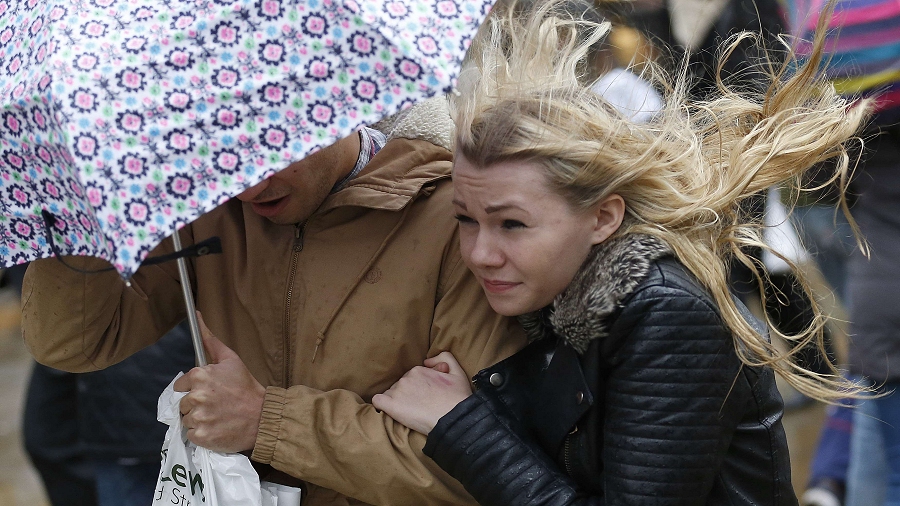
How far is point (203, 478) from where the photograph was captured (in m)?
2.00

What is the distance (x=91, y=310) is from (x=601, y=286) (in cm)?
102

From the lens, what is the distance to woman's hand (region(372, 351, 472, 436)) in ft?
6.55

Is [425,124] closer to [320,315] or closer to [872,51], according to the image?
[320,315]

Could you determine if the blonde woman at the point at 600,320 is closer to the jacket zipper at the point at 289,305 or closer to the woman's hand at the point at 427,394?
the woman's hand at the point at 427,394

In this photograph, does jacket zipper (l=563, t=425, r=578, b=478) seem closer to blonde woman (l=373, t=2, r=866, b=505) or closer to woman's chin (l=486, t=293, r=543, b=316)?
blonde woman (l=373, t=2, r=866, b=505)

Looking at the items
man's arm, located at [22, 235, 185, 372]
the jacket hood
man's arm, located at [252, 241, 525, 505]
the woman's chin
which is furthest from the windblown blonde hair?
man's arm, located at [22, 235, 185, 372]

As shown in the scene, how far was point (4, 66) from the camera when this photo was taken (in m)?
1.78

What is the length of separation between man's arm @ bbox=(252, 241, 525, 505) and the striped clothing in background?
1391mm

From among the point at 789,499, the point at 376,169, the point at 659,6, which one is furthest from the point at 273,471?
the point at 659,6

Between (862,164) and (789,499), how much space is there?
1.30m

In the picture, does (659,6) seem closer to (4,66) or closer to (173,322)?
(173,322)

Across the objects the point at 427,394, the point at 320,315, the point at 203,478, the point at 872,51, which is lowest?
the point at 203,478

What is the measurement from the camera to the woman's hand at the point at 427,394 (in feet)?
6.55

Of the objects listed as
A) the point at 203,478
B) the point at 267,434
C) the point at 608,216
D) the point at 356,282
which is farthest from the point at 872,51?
the point at 203,478
